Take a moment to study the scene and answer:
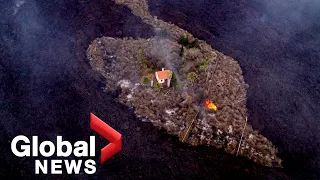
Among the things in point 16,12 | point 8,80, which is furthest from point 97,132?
point 16,12

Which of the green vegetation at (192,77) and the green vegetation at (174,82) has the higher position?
the green vegetation at (192,77)

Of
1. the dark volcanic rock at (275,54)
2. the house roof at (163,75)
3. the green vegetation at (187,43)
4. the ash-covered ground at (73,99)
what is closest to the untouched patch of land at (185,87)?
the green vegetation at (187,43)

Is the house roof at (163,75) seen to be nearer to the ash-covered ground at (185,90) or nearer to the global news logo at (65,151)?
the ash-covered ground at (185,90)

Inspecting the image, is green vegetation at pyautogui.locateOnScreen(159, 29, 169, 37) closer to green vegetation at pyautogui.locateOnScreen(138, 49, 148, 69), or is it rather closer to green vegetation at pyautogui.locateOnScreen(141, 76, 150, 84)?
green vegetation at pyautogui.locateOnScreen(138, 49, 148, 69)

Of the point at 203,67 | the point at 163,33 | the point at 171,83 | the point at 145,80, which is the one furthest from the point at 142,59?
the point at 203,67

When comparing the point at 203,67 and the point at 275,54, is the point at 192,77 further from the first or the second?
the point at 275,54

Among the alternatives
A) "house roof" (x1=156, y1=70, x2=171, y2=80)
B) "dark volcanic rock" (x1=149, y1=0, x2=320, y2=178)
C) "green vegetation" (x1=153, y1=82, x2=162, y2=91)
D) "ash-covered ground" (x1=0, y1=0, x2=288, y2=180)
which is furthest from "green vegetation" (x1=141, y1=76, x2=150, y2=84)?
"dark volcanic rock" (x1=149, y1=0, x2=320, y2=178)
